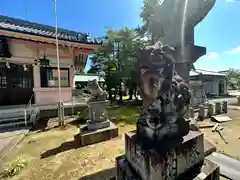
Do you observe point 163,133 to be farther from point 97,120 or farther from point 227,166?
point 97,120

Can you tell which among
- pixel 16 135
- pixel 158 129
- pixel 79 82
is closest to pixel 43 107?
pixel 16 135

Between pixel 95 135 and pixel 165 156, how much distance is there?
3.56 meters

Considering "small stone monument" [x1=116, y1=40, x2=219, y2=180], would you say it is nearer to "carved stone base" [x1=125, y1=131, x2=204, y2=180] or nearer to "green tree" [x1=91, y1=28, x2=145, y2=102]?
"carved stone base" [x1=125, y1=131, x2=204, y2=180]

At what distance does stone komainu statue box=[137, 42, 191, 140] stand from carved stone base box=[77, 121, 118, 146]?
330cm

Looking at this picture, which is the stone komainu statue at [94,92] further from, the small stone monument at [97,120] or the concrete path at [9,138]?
the concrete path at [9,138]

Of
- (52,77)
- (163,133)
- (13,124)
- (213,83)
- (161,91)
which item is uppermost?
(52,77)

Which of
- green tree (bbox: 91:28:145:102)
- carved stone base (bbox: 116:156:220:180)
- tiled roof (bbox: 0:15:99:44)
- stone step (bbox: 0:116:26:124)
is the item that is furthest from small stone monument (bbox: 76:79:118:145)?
green tree (bbox: 91:28:145:102)

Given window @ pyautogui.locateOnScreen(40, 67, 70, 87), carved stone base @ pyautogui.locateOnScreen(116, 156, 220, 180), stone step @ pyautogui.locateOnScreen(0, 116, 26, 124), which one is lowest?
stone step @ pyautogui.locateOnScreen(0, 116, 26, 124)

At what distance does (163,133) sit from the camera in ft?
5.08

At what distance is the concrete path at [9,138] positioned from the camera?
437 cm

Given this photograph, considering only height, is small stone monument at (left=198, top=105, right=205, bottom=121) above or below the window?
below

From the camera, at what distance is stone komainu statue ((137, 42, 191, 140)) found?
1.38 m

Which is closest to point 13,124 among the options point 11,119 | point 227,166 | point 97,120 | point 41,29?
point 11,119

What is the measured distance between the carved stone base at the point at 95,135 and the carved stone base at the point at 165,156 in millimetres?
2982
